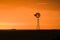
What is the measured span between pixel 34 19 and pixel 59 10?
29cm

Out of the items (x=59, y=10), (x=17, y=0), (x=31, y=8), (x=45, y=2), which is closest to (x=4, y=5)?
(x=17, y=0)

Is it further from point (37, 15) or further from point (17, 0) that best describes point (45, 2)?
point (17, 0)

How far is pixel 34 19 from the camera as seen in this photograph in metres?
1.34

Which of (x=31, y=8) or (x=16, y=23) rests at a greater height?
(x=31, y=8)
